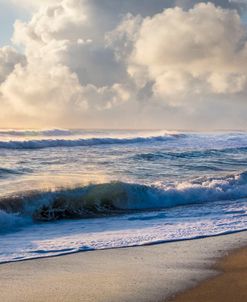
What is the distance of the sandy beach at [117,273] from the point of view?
4.93 meters

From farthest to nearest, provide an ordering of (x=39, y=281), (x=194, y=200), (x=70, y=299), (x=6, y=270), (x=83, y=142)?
(x=83, y=142) → (x=194, y=200) → (x=6, y=270) → (x=39, y=281) → (x=70, y=299)

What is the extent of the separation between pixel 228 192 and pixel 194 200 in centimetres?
138

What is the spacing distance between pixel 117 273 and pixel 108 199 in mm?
6299

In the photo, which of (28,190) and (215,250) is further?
(28,190)

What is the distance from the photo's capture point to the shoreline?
481 centimetres

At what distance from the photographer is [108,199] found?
1200 centimetres

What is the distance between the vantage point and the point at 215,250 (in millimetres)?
6930

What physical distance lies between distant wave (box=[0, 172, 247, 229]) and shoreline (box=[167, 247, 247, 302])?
16.2ft

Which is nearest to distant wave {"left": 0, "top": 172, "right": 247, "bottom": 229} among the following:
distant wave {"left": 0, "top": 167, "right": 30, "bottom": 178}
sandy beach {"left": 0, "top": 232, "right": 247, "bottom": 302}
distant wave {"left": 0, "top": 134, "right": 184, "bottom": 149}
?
sandy beach {"left": 0, "top": 232, "right": 247, "bottom": 302}

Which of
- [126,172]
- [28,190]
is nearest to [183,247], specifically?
[28,190]

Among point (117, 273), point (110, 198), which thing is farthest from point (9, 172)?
point (117, 273)

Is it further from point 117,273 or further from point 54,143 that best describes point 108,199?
point 54,143

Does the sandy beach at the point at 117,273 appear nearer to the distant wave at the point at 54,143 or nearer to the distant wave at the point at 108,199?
the distant wave at the point at 108,199

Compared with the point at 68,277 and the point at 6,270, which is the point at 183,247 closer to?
the point at 68,277
